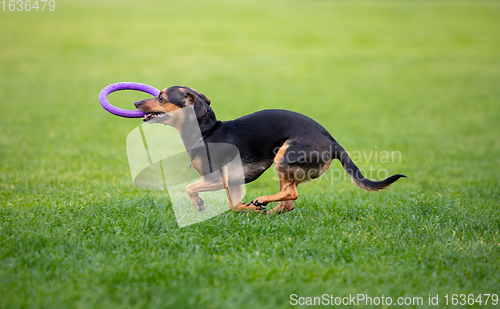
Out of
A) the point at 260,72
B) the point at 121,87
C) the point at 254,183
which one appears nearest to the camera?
the point at 121,87

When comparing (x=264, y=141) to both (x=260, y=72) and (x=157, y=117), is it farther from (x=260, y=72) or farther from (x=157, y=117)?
(x=260, y=72)

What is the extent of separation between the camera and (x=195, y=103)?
16.9ft

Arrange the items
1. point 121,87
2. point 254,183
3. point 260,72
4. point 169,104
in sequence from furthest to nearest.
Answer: point 260,72 < point 254,183 < point 121,87 < point 169,104

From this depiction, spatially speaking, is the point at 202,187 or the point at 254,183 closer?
the point at 202,187

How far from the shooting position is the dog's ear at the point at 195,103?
5.13 m

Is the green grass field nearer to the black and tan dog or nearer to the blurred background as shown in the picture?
the blurred background

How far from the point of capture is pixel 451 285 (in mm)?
4094

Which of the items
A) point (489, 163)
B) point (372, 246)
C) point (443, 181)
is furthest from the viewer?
point (489, 163)

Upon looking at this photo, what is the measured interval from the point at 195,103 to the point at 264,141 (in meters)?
0.94

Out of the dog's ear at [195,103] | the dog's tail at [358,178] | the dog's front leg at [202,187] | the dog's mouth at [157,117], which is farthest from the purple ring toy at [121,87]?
the dog's tail at [358,178]

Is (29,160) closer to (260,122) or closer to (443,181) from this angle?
(260,122)

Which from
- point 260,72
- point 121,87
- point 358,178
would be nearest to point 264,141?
point 358,178

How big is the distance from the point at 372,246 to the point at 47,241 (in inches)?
135

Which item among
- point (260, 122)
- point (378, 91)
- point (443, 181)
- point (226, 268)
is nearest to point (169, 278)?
point (226, 268)
